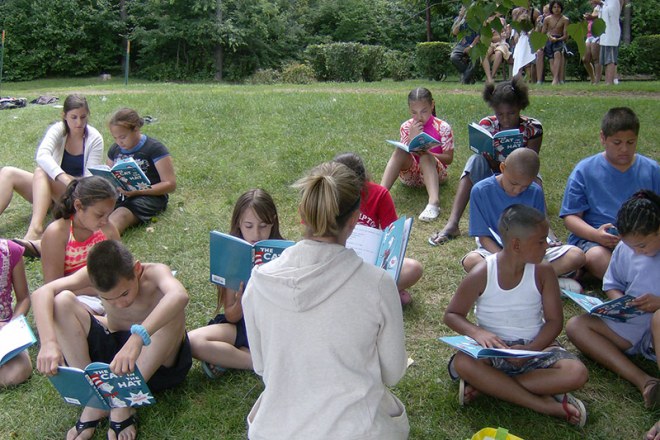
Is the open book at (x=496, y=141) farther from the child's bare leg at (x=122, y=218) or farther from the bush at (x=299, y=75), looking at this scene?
the bush at (x=299, y=75)

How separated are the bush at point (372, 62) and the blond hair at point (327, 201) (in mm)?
14401

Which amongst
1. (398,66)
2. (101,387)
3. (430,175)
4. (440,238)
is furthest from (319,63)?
(101,387)

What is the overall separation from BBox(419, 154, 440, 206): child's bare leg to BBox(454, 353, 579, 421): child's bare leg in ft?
8.55

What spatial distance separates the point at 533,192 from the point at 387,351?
7.79 ft

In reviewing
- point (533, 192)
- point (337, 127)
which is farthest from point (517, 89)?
point (337, 127)

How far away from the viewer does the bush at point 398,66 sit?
16.8 m

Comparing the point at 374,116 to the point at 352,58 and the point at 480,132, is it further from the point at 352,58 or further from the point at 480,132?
the point at 352,58

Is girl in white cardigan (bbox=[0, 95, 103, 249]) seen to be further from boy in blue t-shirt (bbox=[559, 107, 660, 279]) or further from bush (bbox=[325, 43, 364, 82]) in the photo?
bush (bbox=[325, 43, 364, 82])

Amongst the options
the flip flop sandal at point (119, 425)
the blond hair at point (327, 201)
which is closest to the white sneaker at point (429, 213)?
the flip flop sandal at point (119, 425)

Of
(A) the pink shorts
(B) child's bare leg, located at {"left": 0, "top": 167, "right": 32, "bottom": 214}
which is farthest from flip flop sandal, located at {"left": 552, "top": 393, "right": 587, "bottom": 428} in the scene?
(B) child's bare leg, located at {"left": 0, "top": 167, "right": 32, "bottom": 214}

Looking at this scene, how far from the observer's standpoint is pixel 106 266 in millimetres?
2877

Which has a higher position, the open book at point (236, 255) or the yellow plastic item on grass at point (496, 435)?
the open book at point (236, 255)

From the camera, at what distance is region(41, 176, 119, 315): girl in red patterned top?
3.66 meters

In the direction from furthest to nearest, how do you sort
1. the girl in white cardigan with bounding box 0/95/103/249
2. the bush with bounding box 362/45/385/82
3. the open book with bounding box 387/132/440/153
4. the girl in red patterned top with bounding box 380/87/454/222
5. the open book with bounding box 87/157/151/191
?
the bush with bounding box 362/45/385/82 < the girl in red patterned top with bounding box 380/87/454/222 < the girl in white cardigan with bounding box 0/95/103/249 < the open book with bounding box 387/132/440/153 < the open book with bounding box 87/157/151/191
